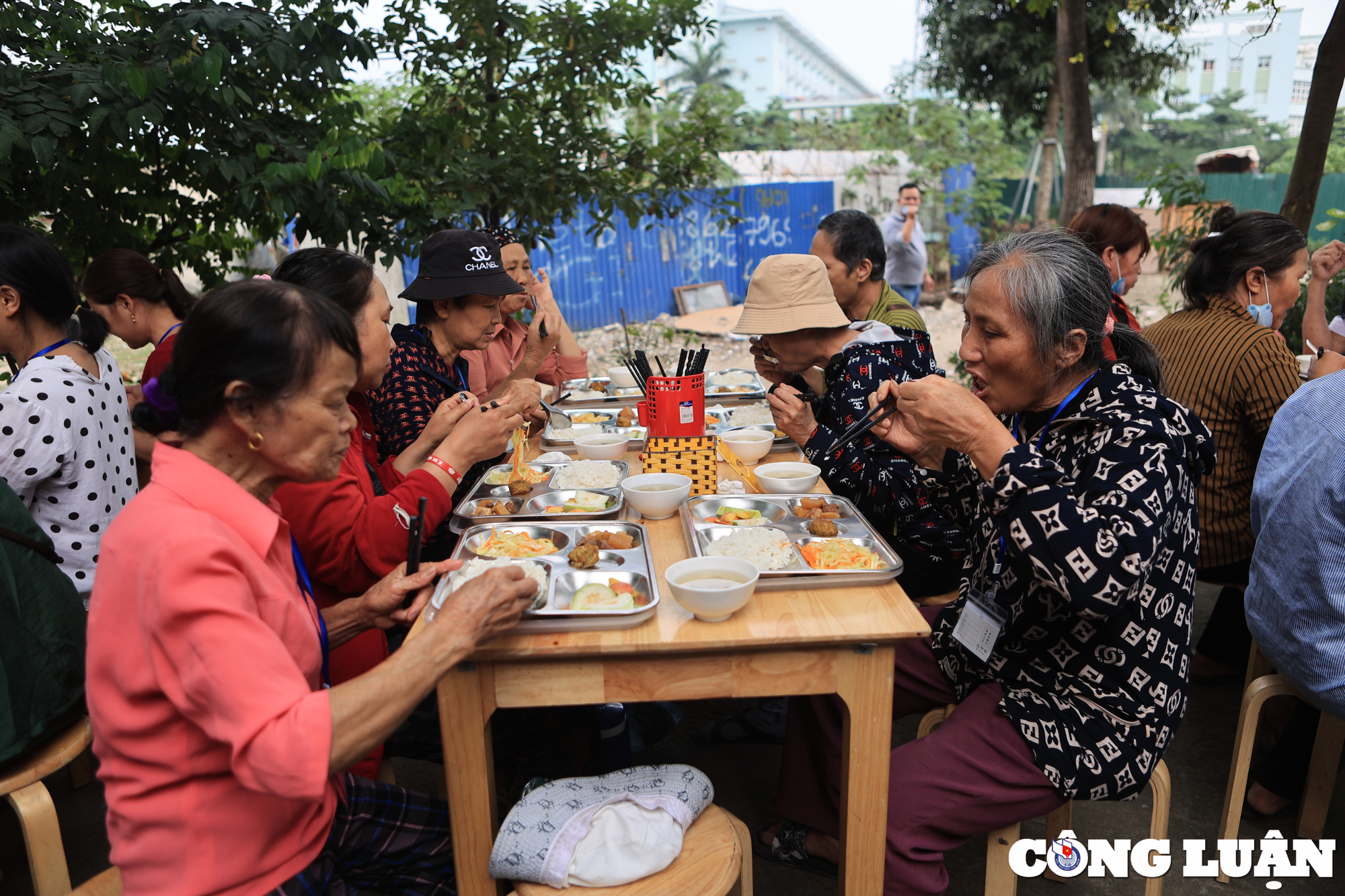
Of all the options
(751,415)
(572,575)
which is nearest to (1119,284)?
(751,415)

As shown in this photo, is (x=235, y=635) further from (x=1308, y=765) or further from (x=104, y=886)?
(x=1308, y=765)

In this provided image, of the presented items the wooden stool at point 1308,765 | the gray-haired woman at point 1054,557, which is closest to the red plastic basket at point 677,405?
the gray-haired woman at point 1054,557

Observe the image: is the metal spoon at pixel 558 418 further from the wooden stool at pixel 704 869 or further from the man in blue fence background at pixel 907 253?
the man in blue fence background at pixel 907 253

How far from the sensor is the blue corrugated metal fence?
42.7 feet

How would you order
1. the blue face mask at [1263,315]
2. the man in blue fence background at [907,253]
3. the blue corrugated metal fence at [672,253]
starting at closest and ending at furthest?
the blue face mask at [1263,315]
the man in blue fence background at [907,253]
the blue corrugated metal fence at [672,253]

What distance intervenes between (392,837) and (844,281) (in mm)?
3425

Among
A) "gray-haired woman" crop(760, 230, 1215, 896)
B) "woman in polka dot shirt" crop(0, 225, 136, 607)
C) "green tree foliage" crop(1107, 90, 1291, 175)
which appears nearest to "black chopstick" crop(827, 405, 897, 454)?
"gray-haired woman" crop(760, 230, 1215, 896)

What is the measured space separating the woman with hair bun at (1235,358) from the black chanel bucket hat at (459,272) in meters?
2.70

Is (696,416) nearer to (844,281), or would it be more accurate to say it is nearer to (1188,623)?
(1188,623)

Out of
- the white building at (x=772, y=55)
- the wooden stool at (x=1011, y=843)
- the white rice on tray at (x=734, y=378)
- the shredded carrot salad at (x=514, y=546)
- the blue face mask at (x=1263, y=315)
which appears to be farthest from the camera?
the white building at (x=772, y=55)

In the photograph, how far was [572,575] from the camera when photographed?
1986mm

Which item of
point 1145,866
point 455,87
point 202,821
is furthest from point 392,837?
point 455,87

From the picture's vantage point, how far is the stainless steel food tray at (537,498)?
7.97ft

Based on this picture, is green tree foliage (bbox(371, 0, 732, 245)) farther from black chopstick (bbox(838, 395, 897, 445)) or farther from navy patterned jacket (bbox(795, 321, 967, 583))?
black chopstick (bbox(838, 395, 897, 445))
